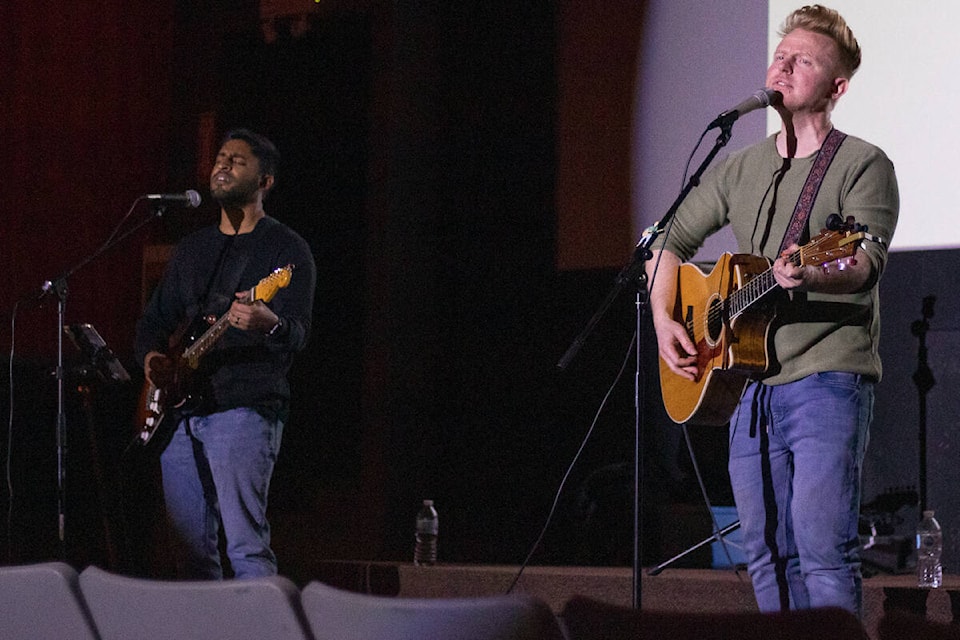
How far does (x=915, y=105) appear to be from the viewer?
4.31m

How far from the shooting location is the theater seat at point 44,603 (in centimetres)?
172

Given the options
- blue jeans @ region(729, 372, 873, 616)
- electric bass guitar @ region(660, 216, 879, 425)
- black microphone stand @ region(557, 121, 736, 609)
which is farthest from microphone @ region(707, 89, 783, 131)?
blue jeans @ region(729, 372, 873, 616)

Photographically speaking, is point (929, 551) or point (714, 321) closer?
point (714, 321)

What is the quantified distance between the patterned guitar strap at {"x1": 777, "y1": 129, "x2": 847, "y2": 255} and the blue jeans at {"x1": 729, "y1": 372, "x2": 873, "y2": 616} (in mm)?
375

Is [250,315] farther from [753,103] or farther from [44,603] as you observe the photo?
[44,603]

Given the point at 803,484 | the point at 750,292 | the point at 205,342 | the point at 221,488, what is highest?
the point at 750,292

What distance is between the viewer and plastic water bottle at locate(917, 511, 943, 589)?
408cm

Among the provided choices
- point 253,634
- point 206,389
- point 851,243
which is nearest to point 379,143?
point 206,389

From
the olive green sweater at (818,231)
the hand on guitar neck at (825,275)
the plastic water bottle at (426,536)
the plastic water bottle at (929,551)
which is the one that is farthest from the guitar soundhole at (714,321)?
the plastic water bottle at (426,536)

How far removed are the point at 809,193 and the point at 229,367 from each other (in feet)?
6.65

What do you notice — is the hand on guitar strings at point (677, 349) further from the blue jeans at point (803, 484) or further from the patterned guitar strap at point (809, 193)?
the patterned guitar strap at point (809, 193)

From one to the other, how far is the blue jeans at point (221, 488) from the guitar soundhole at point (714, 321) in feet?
5.16

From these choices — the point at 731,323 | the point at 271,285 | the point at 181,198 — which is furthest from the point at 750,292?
the point at 181,198

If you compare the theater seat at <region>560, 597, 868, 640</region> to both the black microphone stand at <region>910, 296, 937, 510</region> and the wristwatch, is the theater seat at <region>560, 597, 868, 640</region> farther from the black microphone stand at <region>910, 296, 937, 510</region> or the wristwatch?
the black microphone stand at <region>910, 296, 937, 510</region>
